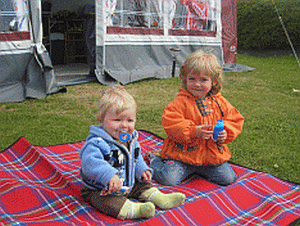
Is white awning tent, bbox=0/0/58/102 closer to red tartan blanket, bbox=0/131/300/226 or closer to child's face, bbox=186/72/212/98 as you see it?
red tartan blanket, bbox=0/131/300/226

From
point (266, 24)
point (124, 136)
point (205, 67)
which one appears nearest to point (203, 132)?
point (205, 67)

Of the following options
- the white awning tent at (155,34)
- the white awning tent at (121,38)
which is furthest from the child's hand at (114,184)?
the white awning tent at (155,34)

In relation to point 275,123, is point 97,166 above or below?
above

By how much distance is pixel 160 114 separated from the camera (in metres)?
5.07

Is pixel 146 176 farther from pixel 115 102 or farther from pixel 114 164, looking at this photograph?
pixel 115 102

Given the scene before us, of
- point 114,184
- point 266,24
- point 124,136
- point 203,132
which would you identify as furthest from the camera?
point 266,24

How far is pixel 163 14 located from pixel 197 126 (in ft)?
19.9

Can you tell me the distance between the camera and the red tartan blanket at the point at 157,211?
7.22 feet

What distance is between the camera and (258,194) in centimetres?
261

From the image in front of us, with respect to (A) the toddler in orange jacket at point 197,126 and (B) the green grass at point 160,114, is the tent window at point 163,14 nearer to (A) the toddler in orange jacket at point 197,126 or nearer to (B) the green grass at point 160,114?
(B) the green grass at point 160,114

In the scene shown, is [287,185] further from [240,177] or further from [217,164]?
[217,164]

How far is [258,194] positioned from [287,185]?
37cm

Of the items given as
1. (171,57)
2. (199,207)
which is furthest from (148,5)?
(199,207)

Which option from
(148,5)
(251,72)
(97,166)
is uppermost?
(148,5)
